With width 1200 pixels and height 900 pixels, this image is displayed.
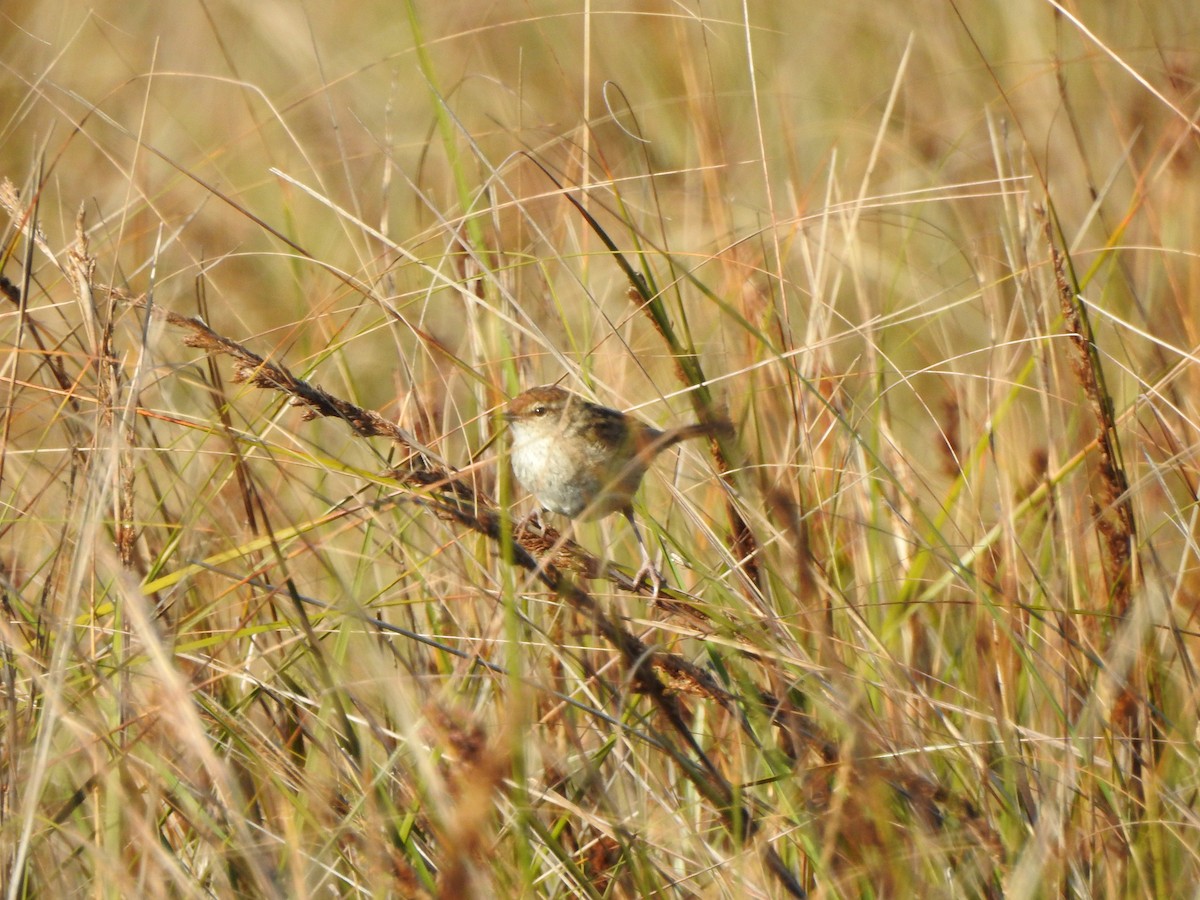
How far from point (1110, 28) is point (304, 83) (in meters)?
4.12

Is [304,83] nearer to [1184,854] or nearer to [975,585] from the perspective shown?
[975,585]

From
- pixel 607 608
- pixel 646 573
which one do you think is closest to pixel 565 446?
pixel 646 573

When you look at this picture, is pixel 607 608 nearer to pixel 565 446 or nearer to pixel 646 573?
pixel 646 573

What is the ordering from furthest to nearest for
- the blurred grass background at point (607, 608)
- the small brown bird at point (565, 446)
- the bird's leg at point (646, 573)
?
the small brown bird at point (565, 446)
the bird's leg at point (646, 573)
the blurred grass background at point (607, 608)

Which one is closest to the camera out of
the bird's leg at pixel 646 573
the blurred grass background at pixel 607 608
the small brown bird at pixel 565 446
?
the blurred grass background at pixel 607 608

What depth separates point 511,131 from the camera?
3020mm

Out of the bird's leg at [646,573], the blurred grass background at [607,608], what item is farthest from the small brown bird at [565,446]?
the blurred grass background at [607,608]

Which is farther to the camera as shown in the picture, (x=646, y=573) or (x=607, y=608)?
(x=646, y=573)

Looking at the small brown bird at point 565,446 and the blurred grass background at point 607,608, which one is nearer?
the blurred grass background at point 607,608

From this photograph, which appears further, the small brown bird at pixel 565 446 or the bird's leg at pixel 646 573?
the small brown bird at pixel 565 446

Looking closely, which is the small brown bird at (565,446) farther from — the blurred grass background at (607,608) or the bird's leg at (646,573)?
the blurred grass background at (607,608)

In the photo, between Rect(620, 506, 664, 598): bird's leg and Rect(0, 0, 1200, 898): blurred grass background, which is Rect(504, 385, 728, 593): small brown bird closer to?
Rect(620, 506, 664, 598): bird's leg

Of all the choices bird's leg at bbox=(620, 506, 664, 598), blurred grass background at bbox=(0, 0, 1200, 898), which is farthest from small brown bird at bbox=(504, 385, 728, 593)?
blurred grass background at bbox=(0, 0, 1200, 898)

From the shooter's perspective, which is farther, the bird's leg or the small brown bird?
the small brown bird
